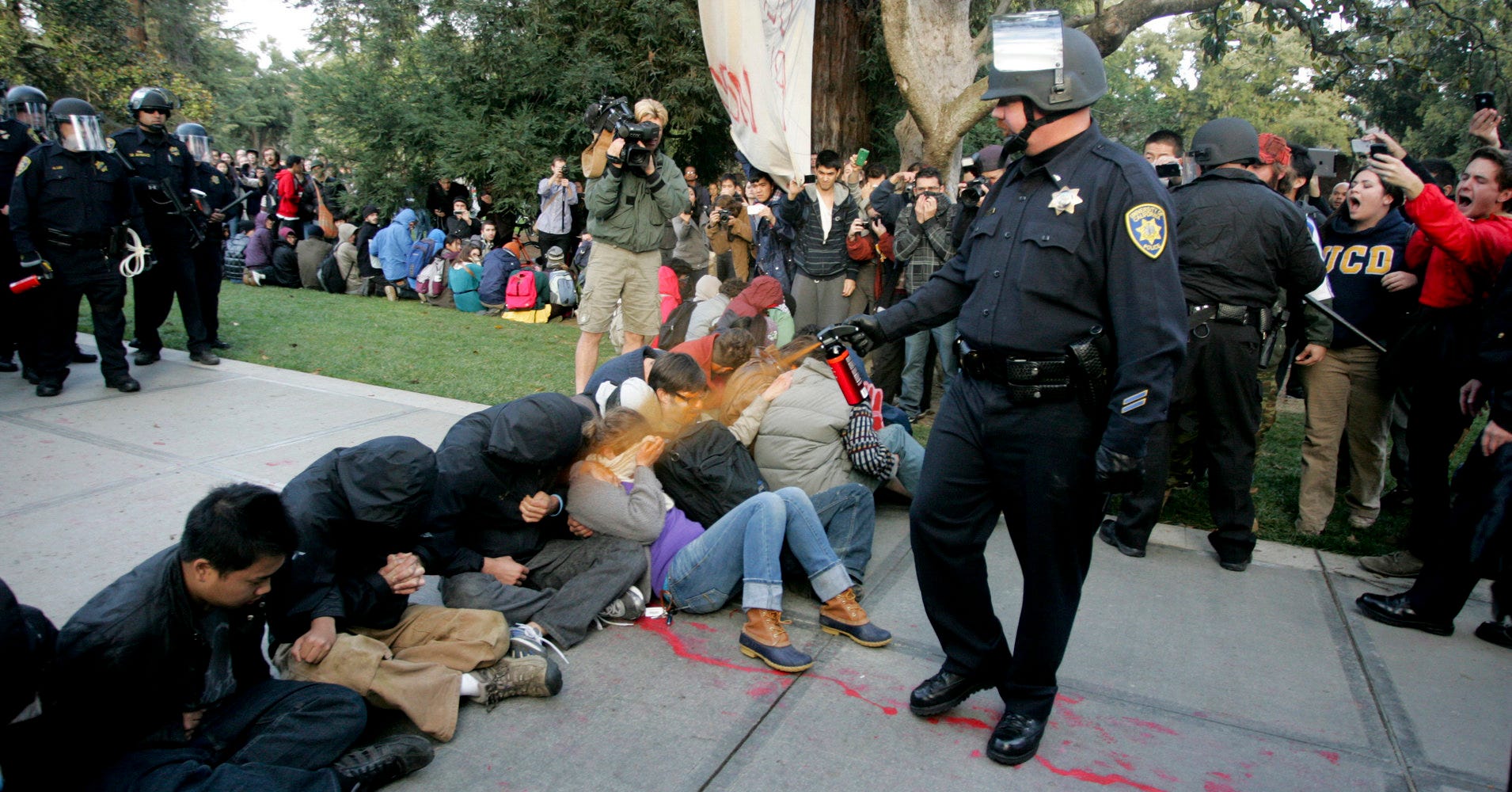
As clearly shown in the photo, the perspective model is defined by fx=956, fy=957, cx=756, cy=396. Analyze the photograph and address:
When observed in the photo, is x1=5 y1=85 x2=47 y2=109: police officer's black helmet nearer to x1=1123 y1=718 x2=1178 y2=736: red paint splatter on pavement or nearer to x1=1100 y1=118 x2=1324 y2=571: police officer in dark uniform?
x1=1100 y1=118 x2=1324 y2=571: police officer in dark uniform

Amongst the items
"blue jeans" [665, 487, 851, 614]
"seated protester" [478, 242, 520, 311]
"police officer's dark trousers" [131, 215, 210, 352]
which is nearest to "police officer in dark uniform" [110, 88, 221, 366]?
"police officer's dark trousers" [131, 215, 210, 352]

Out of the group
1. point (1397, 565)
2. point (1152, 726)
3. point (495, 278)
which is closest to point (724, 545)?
point (1152, 726)

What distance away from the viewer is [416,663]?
2.91 metres

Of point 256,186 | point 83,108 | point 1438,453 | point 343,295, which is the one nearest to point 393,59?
point 256,186

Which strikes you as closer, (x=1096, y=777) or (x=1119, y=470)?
(x=1119, y=470)

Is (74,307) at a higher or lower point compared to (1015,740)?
higher

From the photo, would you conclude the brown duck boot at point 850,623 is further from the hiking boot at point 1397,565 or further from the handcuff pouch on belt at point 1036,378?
the hiking boot at point 1397,565

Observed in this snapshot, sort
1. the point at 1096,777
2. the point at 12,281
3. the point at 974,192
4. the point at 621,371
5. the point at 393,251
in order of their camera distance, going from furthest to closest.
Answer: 1. the point at 393,251
2. the point at 12,281
3. the point at 974,192
4. the point at 621,371
5. the point at 1096,777

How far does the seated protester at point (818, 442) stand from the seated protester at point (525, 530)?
0.93 m

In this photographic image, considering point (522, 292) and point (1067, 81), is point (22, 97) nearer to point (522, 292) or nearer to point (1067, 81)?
point (522, 292)

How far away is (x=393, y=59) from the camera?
17.0m

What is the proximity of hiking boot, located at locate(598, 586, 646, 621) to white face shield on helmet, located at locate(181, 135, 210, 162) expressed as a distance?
6437 millimetres

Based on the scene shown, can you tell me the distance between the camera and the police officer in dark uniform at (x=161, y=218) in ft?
22.7

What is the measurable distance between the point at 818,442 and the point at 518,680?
5.96 feet
